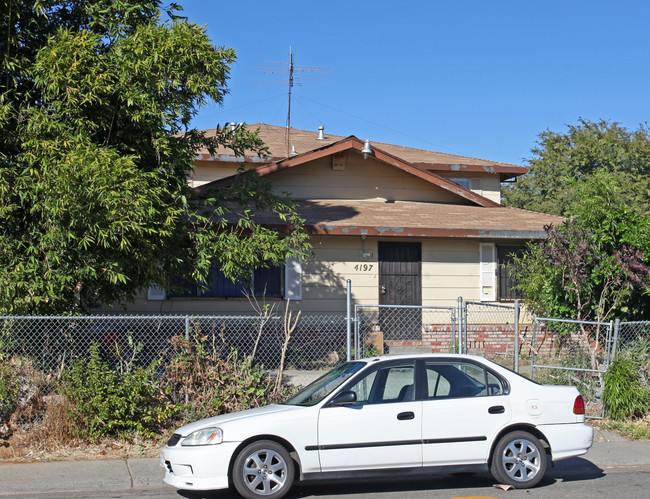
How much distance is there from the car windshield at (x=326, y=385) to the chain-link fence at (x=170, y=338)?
1788 millimetres

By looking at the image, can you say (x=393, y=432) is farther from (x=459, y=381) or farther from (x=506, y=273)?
(x=506, y=273)

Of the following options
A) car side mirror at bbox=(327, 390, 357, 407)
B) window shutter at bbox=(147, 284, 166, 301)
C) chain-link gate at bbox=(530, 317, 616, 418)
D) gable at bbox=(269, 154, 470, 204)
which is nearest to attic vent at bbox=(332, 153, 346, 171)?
gable at bbox=(269, 154, 470, 204)

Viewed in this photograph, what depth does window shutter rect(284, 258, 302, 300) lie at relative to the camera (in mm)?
13750

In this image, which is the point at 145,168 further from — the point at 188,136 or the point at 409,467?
the point at 409,467

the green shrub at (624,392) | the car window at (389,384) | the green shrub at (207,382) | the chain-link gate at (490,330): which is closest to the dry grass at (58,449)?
the green shrub at (207,382)

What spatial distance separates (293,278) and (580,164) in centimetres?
2207

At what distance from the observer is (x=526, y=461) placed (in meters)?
6.58

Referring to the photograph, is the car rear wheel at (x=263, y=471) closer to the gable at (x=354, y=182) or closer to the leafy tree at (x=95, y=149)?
the leafy tree at (x=95, y=149)

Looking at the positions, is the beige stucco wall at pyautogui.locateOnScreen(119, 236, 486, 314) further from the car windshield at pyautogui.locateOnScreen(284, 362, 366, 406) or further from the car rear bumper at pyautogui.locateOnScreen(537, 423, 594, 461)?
the car rear bumper at pyautogui.locateOnScreen(537, 423, 594, 461)

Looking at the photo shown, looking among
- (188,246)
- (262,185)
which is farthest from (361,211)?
(188,246)

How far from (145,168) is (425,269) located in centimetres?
663

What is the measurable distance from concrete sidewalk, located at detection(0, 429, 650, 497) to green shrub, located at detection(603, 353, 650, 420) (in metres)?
1.28

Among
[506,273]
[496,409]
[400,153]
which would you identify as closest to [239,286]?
[506,273]

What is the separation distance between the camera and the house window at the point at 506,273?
48.0ft
